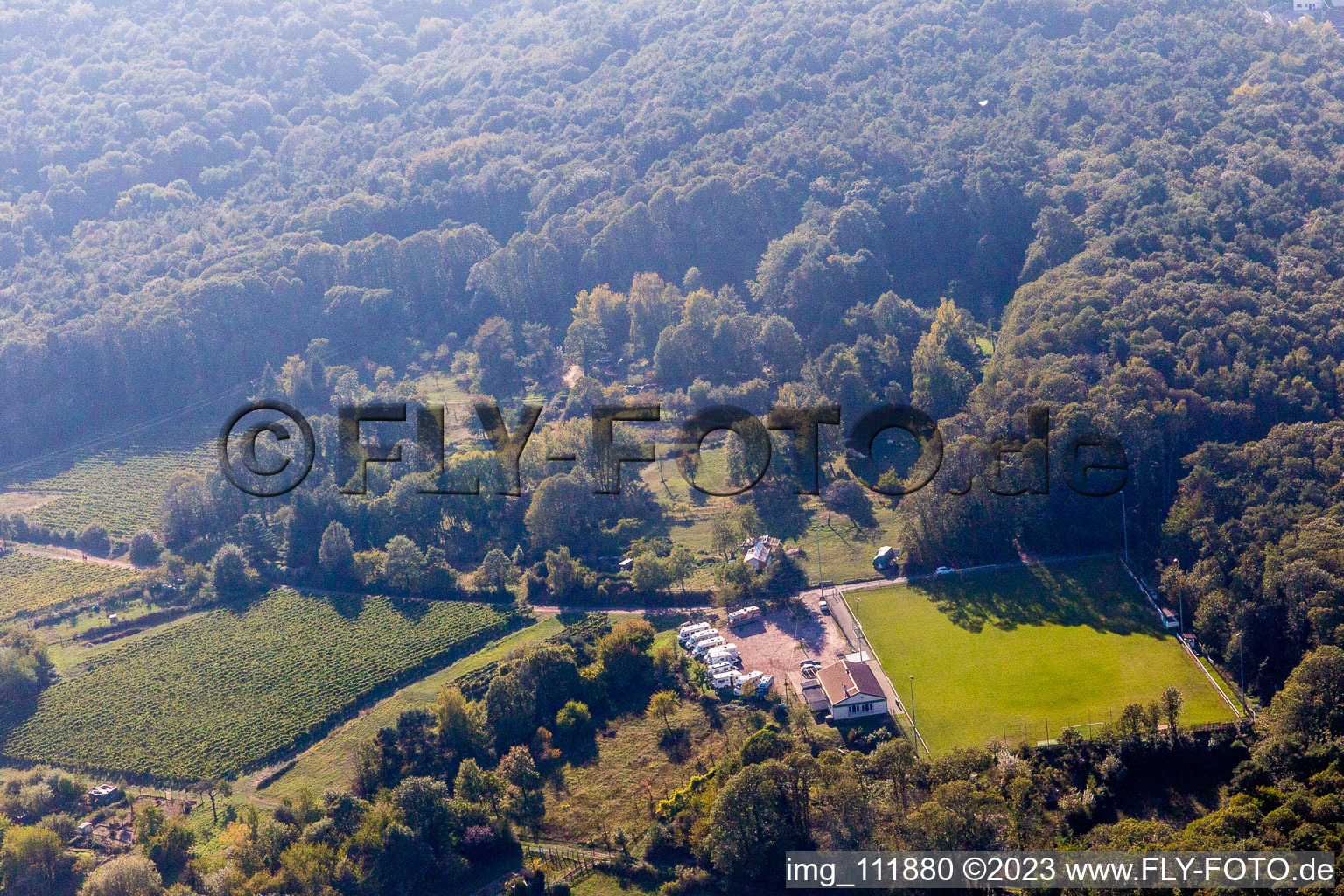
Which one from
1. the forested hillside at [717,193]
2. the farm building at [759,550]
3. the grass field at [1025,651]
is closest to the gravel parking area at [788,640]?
the grass field at [1025,651]

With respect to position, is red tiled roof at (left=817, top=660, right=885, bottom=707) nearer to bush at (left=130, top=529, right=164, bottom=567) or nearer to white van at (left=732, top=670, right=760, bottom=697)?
white van at (left=732, top=670, right=760, bottom=697)

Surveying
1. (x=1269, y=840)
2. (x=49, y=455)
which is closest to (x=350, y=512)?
(x=49, y=455)

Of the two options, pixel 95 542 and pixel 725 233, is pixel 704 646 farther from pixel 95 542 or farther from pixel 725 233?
pixel 725 233

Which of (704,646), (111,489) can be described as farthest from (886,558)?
(111,489)

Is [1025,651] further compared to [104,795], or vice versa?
[1025,651]

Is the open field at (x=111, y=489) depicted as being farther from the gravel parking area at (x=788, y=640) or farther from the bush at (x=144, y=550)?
the gravel parking area at (x=788, y=640)

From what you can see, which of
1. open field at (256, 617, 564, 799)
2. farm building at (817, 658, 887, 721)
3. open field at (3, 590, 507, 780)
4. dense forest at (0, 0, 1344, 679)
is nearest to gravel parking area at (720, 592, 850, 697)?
farm building at (817, 658, 887, 721)
